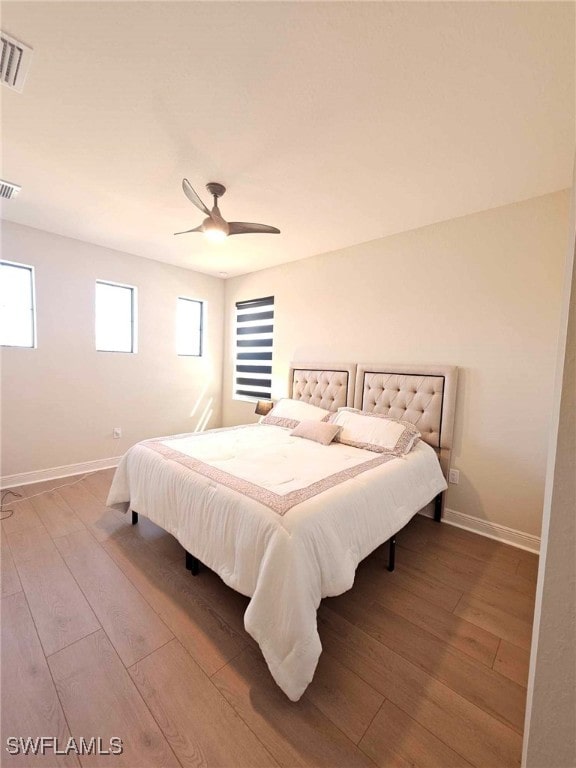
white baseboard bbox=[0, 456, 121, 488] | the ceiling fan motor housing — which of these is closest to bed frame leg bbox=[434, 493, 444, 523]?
the ceiling fan motor housing

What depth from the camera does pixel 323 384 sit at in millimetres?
3467

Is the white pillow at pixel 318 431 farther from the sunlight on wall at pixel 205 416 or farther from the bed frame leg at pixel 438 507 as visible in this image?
the sunlight on wall at pixel 205 416

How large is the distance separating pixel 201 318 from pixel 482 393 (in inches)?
150

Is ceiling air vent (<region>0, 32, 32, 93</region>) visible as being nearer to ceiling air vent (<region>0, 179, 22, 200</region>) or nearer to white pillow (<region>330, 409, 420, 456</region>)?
ceiling air vent (<region>0, 179, 22, 200</region>)

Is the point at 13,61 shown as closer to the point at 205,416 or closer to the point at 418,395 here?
the point at 418,395

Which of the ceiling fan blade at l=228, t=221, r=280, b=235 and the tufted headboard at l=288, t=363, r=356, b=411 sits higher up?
the ceiling fan blade at l=228, t=221, r=280, b=235

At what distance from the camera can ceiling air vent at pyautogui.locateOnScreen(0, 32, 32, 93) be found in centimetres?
125

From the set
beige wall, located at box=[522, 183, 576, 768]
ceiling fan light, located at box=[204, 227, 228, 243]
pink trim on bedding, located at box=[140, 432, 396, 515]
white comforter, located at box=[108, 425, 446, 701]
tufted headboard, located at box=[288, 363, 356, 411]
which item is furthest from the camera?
tufted headboard, located at box=[288, 363, 356, 411]

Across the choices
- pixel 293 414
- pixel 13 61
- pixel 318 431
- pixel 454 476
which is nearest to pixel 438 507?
pixel 454 476

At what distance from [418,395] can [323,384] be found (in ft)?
3.51

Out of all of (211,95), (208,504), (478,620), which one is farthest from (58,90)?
(478,620)

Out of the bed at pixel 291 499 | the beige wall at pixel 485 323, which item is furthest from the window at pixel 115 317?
the beige wall at pixel 485 323

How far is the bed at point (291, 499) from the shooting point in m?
1.25

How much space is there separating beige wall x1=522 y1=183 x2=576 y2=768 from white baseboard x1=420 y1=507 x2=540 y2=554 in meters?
2.18
